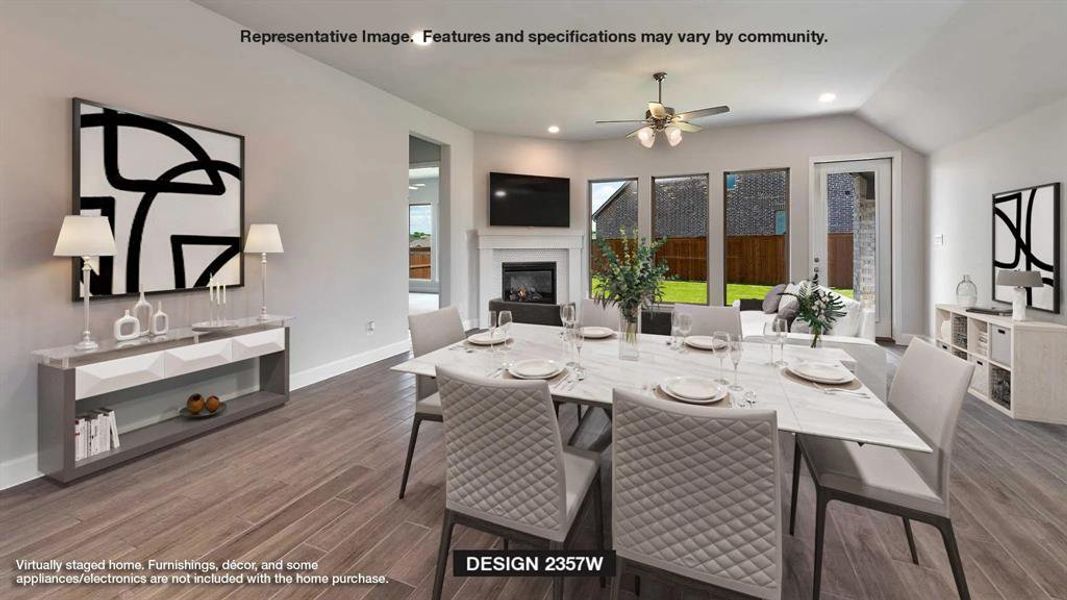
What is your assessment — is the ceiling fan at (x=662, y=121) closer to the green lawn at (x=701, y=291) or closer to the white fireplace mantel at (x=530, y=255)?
the green lawn at (x=701, y=291)

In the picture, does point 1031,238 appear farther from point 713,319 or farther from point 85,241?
point 85,241

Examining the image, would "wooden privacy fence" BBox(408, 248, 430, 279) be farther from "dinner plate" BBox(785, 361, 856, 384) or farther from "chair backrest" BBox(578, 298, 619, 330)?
"dinner plate" BBox(785, 361, 856, 384)

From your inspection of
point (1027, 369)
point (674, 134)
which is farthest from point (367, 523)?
point (1027, 369)

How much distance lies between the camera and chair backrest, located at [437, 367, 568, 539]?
4.35 feet

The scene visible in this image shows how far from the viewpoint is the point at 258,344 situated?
3.22m

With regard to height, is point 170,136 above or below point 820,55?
below

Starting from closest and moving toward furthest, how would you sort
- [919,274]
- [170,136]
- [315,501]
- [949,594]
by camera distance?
[949,594] < [315,501] < [170,136] < [919,274]

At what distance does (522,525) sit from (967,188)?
562cm

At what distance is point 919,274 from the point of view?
18.4ft

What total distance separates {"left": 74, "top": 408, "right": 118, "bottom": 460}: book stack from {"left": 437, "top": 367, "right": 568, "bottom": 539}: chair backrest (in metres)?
2.26

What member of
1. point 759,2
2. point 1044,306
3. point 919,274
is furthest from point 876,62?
point 919,274

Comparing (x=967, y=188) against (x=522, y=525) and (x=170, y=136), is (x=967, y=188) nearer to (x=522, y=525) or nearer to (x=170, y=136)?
(x=522, y=525)

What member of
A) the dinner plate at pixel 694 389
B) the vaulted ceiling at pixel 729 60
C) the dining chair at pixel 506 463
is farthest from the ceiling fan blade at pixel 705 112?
the dining chair at pixel 506 463

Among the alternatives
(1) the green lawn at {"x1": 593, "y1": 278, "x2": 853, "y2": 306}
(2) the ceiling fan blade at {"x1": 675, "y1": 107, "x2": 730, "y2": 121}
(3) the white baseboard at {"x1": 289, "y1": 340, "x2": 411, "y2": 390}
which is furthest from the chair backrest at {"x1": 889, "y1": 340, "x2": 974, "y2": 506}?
(1) the green lawn at {"x1": 593, "y1": 278, "x2": 853, "y2": 306}
